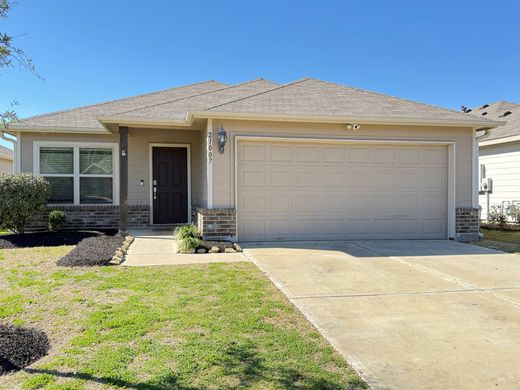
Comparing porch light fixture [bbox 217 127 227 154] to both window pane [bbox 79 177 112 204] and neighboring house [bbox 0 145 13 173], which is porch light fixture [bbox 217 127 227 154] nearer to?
window pane [bbox 79 177 112 204]

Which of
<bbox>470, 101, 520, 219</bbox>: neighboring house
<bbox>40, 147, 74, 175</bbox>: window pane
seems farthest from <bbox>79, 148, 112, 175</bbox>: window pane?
<bbox>470, 101, 520, 219</bbox>: neighboring house

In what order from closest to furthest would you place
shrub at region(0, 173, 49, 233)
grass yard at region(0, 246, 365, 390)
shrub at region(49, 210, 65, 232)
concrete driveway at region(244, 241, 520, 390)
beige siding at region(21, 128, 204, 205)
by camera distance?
grass yard at region(0, 246, 365, 390)
concrete driveway at region(244, 241, 520, 390)
shrub at region(0, 173, 49, 233)
shrub at region(49, 210, 65, 232)
beige siding at region(21, 128, 204, 205)

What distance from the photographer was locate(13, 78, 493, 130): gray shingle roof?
870cm

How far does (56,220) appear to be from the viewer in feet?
34.2

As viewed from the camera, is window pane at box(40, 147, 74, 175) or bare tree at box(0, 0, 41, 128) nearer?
bare tree at box(0, 0, 41, 128)

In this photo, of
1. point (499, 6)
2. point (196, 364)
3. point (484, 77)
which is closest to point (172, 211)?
point (196, 364)

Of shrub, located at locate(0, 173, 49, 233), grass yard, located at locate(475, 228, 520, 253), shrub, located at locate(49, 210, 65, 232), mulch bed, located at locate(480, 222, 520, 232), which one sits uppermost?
shrub, located at locate(0, 173, 49, 233)

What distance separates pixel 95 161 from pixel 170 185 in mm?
2230

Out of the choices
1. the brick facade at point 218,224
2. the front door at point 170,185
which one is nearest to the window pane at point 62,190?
the front door at point 170,185

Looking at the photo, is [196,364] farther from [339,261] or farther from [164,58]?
[164,58]

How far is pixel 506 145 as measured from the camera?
44.7 ft

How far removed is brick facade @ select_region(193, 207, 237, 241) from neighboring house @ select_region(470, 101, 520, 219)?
921 centimetres

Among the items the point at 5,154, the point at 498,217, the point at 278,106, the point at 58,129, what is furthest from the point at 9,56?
the point at 5,154

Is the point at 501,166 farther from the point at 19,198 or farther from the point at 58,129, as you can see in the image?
the point at 19,198
